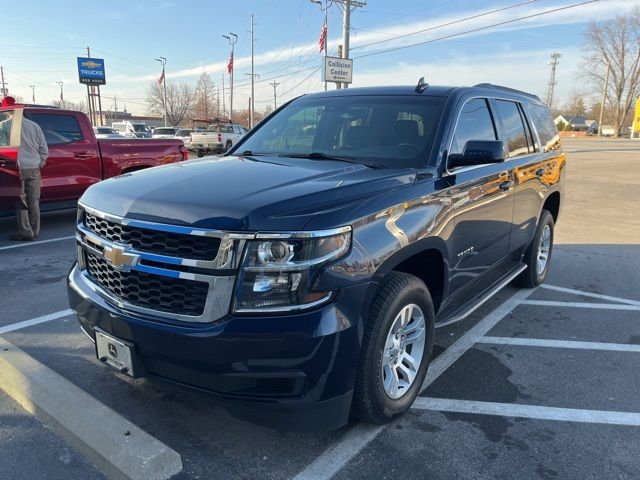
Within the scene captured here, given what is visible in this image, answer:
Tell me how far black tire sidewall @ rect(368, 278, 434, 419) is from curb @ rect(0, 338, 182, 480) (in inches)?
41.5

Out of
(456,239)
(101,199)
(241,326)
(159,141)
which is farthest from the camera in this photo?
(159,141)

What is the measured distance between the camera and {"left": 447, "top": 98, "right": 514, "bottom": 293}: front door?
349 cm

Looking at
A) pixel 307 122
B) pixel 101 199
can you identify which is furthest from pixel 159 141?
pixel 101 199

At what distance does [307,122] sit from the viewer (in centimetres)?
418

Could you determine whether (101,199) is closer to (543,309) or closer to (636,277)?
(543,309)

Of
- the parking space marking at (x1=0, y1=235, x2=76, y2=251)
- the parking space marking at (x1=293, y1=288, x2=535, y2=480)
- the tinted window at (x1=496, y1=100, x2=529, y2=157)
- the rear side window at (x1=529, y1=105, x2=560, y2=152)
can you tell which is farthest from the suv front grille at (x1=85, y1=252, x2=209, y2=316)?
the parking space marking at (x1=0, y1=235, x2=76, y2=251)

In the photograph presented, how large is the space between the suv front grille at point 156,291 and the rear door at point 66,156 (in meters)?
6.52

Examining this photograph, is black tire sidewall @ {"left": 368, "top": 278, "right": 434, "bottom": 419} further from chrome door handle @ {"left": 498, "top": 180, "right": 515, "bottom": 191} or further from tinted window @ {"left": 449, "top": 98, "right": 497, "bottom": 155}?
chrome door handle @ {"left": 498, "top": 180, "right": 515, "bottom": 191}

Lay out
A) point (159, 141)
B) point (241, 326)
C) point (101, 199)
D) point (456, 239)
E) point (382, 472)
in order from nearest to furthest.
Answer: point (241, 326)
point (382, 472)
point (101, 199)
point (456, 239)
point (159, 141)

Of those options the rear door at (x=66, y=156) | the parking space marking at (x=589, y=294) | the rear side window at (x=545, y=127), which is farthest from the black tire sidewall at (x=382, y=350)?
the rear door at (x=66, y=156)

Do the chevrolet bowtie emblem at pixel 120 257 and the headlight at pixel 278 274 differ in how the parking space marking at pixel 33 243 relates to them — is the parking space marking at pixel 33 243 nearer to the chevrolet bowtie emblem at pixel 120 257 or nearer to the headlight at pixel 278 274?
the chevrolet bowtie emblem at pixel 120 257

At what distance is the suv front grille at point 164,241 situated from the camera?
7.70 ft

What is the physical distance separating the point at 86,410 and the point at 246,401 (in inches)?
43.2

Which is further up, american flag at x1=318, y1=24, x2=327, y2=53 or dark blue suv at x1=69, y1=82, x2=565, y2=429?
american flag at x1=318, y1=24, x2=327, y2=53
